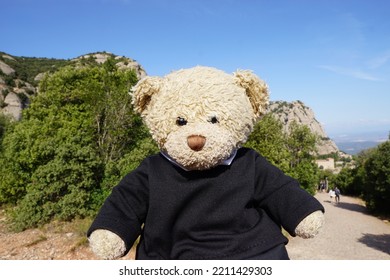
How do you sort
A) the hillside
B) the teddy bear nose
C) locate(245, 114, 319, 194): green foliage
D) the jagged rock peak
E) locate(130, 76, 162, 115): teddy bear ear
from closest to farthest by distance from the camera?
the teddy bear nose
locate(130, 76, 162, 115): teddy bear ear
locate(245, 114, 319, 194): green foliage
the hillside
the jagged rock peak

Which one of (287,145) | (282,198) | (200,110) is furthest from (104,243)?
(287,145)

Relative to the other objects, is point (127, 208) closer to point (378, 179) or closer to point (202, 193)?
point (202, 193)

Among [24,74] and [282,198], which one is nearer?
[282,198]

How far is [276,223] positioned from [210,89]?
89 centimetres

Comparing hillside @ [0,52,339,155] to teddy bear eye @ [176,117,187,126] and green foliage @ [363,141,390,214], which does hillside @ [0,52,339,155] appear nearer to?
green foliage @ [363,141,390,214]

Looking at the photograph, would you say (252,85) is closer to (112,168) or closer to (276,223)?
(276,223)

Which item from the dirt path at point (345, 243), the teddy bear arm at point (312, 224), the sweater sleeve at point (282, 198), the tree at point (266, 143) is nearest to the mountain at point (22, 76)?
the tree at point (266, 143)

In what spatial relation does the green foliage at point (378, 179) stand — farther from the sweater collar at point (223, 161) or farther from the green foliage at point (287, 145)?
the sweater collar at point (223, 161)

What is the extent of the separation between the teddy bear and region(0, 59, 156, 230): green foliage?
806cm

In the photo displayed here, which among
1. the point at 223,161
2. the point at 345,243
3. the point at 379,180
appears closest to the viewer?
the point at 223,161

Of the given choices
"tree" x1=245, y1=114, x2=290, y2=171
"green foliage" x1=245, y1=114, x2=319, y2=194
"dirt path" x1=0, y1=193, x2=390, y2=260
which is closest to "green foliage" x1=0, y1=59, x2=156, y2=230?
"dirt path" x1=0, y1=193, x2=390, y2=260

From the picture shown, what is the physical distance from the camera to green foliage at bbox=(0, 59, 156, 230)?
9109mm

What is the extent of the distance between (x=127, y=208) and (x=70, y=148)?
865 cm

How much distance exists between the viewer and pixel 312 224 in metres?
1.62
